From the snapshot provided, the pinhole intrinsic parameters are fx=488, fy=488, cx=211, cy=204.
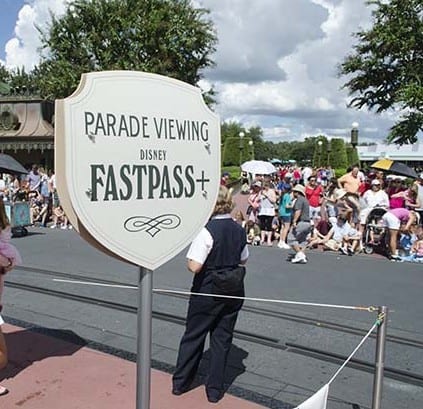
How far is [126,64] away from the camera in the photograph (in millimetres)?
24703

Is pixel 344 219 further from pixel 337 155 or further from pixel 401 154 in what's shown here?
pixel 337 155

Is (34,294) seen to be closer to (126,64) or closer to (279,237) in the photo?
(279,237)

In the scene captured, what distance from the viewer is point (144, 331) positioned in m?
1.96

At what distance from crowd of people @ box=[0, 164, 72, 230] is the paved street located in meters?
4.69

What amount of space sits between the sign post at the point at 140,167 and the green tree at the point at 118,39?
23.5 m

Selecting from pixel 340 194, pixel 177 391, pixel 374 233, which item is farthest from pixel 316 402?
pixel 340 194

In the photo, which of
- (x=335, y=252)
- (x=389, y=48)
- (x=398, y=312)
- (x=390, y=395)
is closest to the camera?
(x=390, y=395)

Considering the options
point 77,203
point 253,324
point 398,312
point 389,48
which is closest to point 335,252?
point 398,312

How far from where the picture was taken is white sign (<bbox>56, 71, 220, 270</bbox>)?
1.70 meters

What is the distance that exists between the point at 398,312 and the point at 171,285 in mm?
3039

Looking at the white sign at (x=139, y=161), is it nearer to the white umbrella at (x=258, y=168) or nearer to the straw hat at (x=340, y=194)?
the straw hat at (x=340, y=194)

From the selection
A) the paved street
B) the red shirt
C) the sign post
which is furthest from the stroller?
the sign post

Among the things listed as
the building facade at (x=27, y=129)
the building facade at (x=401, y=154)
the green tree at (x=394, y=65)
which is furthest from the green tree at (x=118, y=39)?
the building facade at (x=401, y=154)

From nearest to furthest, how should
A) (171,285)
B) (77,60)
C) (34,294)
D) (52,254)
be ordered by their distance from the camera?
(34,294) < (171,285) < (52,254) < (77,60)
